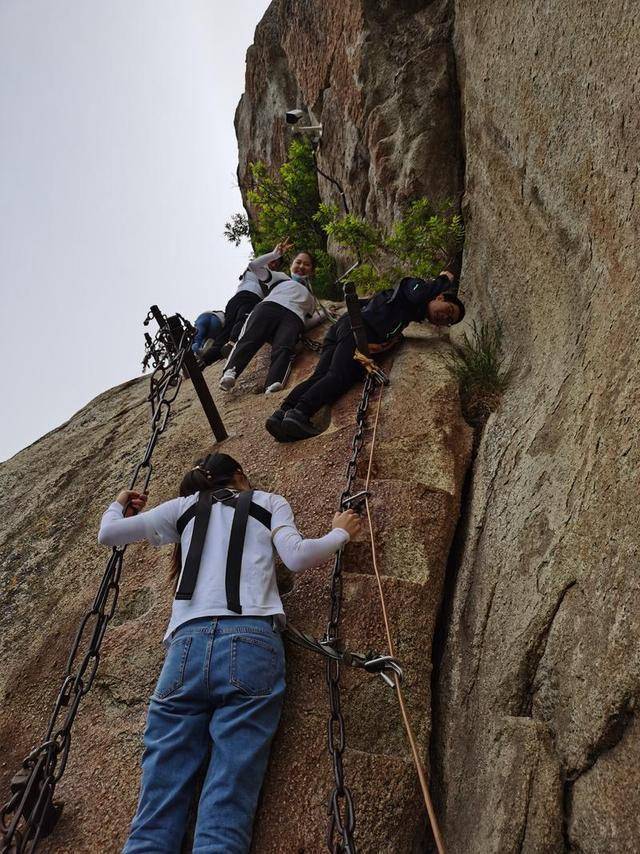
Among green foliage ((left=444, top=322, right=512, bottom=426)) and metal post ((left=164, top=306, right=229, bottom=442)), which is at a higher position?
metal post ((left=164, top=306, right=229, bottom=442))

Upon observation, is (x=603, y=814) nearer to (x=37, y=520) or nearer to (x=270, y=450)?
(x=270, y=450)

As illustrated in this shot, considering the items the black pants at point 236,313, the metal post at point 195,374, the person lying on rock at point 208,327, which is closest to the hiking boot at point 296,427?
the metal post at point 195,374

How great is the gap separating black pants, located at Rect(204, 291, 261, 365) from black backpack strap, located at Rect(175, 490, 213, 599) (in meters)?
5.56

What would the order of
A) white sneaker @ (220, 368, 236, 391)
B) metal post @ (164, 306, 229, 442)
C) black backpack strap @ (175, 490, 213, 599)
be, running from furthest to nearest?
white sneaker @ (220, 368, 236, 391) < metal post @ (164, 306, 229, 442) < black backpack strap @ (175, 490, 213, 599)

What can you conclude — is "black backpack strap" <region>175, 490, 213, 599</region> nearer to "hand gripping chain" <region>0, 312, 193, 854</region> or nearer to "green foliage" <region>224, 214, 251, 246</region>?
"hand gripping chain" <region>0, 312, 193, 854</region>

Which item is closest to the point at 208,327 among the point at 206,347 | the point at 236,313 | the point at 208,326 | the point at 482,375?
the point at 208,326

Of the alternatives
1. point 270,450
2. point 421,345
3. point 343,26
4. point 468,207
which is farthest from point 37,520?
point 343,26

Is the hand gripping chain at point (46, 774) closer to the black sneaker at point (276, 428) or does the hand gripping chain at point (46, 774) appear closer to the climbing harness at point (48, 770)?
A: the climbing harness at point (48, 770)

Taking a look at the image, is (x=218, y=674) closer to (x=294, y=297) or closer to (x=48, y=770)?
(x=48, y=770)

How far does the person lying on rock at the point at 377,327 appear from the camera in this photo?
6086mm

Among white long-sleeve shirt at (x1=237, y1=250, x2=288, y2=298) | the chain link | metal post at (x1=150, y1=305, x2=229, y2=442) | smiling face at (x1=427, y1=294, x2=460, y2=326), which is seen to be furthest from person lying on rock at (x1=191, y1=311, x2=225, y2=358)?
the chain link

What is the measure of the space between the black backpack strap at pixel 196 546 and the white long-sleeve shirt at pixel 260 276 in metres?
5.51

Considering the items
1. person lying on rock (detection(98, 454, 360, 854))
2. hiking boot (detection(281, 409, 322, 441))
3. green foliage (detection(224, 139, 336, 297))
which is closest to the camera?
person lying on rock (detection(98, 454, 360, 854))

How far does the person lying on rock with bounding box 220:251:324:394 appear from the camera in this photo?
7426 mm
